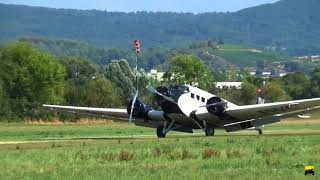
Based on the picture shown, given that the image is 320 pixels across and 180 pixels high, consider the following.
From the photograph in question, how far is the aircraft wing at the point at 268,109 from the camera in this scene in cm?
5291

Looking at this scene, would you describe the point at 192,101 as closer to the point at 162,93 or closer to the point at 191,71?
the point at 162,93

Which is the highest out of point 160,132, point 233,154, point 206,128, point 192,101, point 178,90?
point 178,90

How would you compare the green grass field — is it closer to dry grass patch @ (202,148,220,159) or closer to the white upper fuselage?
dry grass patch @ (202,148,220,159)

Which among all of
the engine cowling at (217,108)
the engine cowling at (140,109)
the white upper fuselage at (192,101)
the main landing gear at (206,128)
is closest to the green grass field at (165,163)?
the engine cowling at (217,108)

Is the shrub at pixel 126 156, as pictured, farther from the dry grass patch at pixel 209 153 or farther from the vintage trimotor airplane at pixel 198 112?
the vintage trimotor airplane at pixel 198 112

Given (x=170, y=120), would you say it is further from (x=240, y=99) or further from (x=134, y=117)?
(x=240, y=99)

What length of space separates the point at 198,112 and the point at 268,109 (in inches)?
186

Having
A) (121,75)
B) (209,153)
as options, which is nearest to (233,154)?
(209,153)

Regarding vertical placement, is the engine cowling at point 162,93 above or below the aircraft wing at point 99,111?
above

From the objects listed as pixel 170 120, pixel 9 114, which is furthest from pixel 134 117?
pixel 9 114

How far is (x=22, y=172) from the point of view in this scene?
28.1m

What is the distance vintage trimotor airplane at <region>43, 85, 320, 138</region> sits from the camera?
55375 mm

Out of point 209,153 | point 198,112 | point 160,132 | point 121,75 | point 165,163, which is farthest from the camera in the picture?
point 121,75

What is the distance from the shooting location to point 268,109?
2144 inches
